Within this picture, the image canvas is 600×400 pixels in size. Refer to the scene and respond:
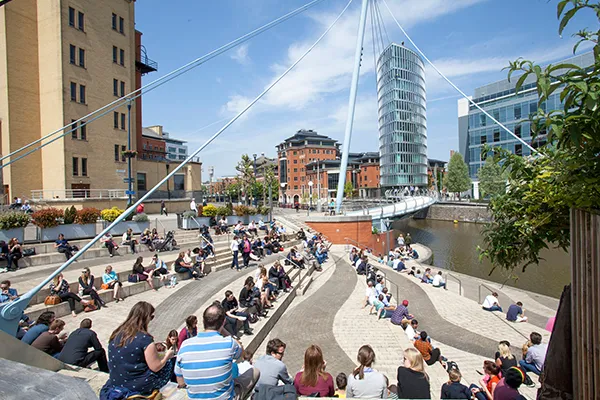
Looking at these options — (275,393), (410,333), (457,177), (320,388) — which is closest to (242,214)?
(410,333)

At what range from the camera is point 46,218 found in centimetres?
1678

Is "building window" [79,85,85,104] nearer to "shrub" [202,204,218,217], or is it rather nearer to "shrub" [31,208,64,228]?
"shrub" [202,204,218,217]

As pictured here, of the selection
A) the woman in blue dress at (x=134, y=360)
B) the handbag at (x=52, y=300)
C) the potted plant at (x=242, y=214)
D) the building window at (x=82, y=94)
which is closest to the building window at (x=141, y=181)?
the building window at (x=82, y=94)

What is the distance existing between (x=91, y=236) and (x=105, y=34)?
20280 mm

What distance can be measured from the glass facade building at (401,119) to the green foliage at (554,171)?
82.1 metres

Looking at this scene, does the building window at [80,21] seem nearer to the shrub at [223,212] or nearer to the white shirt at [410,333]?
the shrub at [223,212]

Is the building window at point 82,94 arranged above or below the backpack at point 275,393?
above

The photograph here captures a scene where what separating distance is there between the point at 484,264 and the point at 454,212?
4201 centimetres

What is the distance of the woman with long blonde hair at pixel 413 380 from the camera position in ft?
16.6

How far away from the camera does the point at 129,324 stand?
13.2 feet

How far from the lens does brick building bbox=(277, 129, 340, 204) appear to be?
105 meters

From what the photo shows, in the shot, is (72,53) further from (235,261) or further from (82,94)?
(235,261)

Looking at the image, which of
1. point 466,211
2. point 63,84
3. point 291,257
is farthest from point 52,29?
point 466,211

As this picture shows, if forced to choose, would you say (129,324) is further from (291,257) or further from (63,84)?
(63,84)
